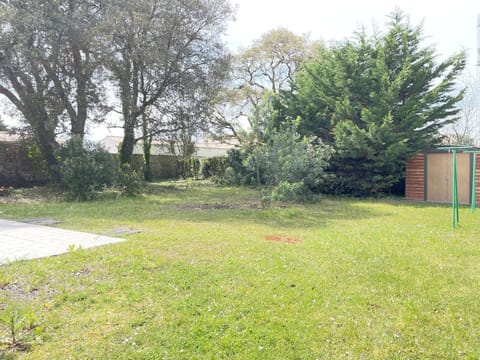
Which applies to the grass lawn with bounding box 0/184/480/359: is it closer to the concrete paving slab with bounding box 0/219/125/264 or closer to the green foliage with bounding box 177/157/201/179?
the concrete paving slab with bounding box 0/219/125/264

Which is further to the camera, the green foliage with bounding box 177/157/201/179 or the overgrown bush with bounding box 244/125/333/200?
the green foliage with bounding box 177/157/201/179

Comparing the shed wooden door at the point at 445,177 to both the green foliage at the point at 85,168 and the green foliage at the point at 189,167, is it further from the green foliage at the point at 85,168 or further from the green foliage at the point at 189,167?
the green foliage at the point at 189,167

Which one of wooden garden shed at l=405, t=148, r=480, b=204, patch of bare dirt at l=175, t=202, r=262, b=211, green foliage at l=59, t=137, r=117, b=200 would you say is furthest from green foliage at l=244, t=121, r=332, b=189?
green foliage at l=59, t=137, r=117, b=200

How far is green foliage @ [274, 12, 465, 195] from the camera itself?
12672 millimetres

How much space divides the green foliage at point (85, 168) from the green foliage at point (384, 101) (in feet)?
29.1

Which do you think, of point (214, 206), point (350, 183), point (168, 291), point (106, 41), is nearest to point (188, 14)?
point (106, 41)

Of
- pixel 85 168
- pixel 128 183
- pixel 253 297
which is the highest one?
pixel 85 168

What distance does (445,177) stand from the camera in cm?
1256

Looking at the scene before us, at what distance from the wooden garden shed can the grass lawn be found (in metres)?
6.66

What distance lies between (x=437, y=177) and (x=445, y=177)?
0.93 ft

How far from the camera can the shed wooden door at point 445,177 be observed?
12.1 m

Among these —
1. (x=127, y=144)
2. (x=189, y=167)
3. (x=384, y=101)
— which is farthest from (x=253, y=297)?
(x=189, y=167)

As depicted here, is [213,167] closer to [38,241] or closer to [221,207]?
[221,207]

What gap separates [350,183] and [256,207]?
5534 mm
